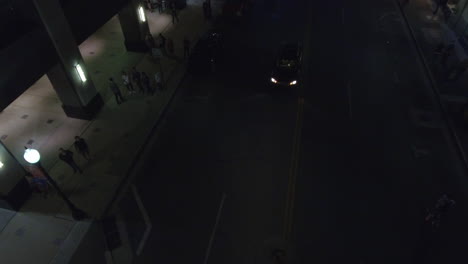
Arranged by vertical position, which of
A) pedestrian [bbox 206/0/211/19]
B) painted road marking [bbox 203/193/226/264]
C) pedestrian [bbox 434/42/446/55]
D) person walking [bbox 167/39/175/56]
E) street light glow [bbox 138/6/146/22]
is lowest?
painted road marking [bbox 203/193/226/264]

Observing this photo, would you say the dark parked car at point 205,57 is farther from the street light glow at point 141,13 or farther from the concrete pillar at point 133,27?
the street light glow at point 141,13

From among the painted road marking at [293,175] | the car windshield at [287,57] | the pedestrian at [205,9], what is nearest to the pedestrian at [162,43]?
the pedestrian at [205,9]

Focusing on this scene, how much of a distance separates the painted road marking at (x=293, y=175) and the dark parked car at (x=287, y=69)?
1.53 metres

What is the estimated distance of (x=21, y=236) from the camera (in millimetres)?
11844

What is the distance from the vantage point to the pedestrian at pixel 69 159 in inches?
516

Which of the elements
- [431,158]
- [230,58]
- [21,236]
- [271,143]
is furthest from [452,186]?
[21,236]

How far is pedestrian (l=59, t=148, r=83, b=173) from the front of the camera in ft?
43.0

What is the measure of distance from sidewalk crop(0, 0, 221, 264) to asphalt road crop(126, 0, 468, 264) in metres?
1.28

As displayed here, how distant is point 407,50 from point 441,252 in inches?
636

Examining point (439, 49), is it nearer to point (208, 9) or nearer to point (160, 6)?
point (208, 9)

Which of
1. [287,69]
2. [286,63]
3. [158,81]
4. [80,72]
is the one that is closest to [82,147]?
[80,72]

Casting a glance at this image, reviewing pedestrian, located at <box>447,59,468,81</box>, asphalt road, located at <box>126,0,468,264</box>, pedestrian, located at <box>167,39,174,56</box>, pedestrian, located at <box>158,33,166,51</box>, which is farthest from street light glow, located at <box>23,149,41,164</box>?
pedestrian, located at <box>447,59,468,81</box>

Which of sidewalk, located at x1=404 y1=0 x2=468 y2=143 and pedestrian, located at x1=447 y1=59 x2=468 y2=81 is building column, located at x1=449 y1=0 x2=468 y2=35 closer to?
sidewalk, located at x1=404 y1=0 x2=468 y2=143

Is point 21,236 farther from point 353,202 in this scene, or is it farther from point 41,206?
point 353,202
